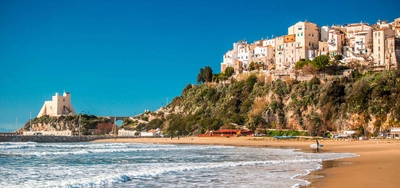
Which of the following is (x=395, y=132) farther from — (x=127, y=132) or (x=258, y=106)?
(x=127, y=132)

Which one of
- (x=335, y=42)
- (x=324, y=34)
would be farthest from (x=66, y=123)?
(x=335, y=42)

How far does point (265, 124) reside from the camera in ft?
183

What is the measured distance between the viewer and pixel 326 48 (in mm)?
65438

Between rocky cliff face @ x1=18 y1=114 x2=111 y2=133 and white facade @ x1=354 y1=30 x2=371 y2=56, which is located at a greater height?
white facade @ x1=354 y1=30 x2=371 y2=56

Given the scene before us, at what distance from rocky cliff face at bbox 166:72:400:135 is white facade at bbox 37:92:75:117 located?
3640 cm

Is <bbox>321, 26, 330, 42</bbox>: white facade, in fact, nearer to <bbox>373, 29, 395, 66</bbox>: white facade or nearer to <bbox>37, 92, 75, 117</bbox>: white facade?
<bbox>373, 29, 395, 66</bbox>: white facade

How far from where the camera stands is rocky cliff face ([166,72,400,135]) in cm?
4456

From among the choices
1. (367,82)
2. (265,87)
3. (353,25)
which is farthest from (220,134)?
(353,25)

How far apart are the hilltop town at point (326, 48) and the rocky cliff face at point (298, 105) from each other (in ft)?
14.8

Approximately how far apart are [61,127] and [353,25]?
2531 inches

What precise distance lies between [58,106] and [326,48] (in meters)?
64.1

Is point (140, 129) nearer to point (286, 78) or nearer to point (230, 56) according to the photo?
point (230, 56)

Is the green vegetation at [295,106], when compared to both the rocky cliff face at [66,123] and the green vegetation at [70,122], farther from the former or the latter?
the rocky cliff face at [66,123]

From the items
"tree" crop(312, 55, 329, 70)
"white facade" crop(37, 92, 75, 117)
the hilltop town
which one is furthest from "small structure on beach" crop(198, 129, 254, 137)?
"white facade" crop(37, 92, 75, 117)
